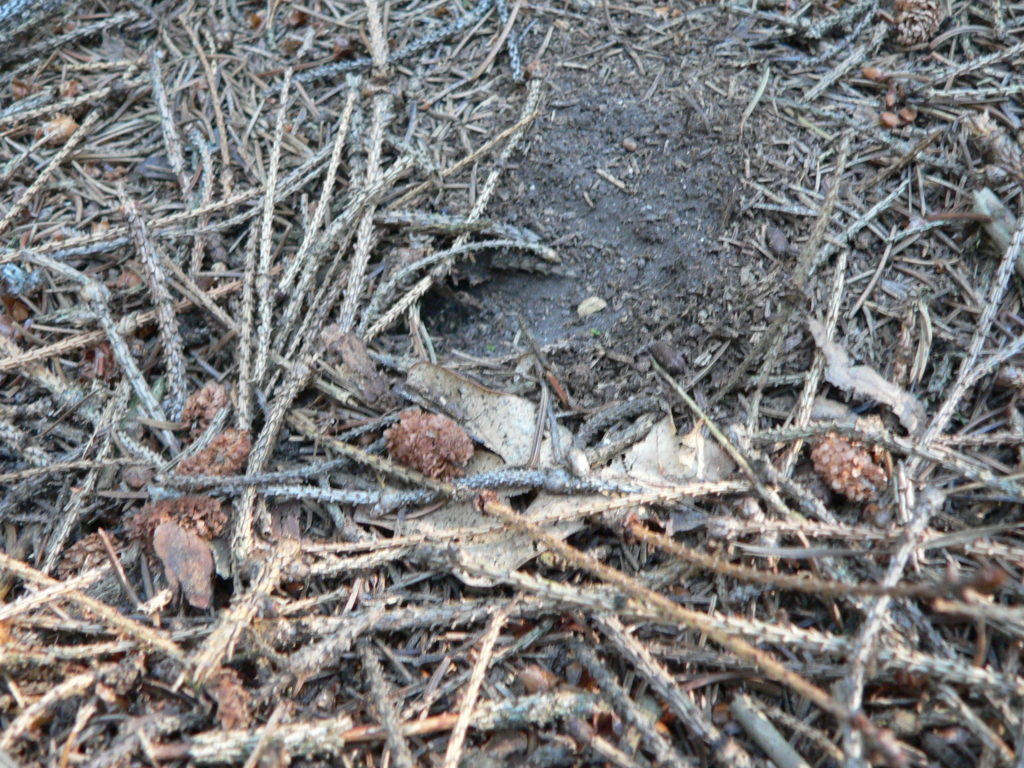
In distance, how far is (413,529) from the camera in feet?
6.03

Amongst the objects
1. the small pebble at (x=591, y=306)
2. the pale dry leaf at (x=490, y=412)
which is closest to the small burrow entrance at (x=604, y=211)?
the small pebble at (x=591, y=306)

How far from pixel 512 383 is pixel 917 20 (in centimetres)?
177

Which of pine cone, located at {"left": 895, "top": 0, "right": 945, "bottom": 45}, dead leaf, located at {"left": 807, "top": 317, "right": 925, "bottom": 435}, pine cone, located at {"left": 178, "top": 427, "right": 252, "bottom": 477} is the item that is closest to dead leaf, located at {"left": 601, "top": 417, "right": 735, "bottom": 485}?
dead leaf, located at {"left": 807, "top": 317, "right": 925, "bottom": 435}

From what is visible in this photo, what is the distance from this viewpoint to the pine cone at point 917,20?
2342 mm

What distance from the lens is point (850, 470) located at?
1712mm

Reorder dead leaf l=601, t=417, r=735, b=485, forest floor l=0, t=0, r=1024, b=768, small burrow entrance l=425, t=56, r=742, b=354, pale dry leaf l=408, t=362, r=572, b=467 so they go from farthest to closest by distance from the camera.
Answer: small burrow entrance l=425, t=56, r=742, b=354
pale dry leaf l=408, t=362, r=572, b=467
dead leaf l=601, t=417, r=735, b=485
forest floor l=0, t=0, r=1024, b=768

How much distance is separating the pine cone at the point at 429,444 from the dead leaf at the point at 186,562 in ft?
1.69

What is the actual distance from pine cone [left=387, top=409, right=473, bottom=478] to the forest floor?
0.01 m

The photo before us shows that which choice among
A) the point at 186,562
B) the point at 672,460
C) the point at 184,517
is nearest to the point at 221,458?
the point at 184,517

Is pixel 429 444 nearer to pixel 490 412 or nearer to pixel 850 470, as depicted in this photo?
pixel 490 412

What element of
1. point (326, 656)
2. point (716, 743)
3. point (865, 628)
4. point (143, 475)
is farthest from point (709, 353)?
point (143, 475)

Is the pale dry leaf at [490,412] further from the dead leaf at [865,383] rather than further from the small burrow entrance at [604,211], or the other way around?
the dead leaf at [865,383]

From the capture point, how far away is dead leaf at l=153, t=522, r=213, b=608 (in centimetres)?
173

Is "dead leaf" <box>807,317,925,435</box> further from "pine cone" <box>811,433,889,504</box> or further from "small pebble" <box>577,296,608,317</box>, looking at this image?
"small pebble" <box>577,296,608,317</box>
